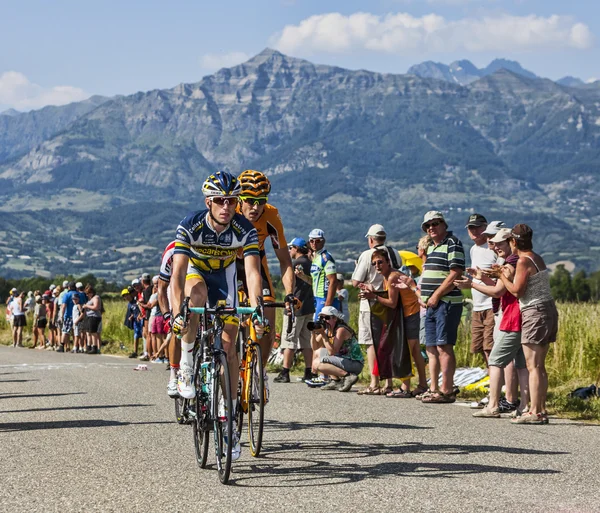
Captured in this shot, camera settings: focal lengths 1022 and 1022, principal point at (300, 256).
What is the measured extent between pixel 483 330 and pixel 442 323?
696 mm

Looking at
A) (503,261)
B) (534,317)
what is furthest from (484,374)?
(534,317)

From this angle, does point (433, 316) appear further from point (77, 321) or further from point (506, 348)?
point (77, 321)

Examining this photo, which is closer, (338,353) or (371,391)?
(371,391)

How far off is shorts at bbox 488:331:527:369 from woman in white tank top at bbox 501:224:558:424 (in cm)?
34

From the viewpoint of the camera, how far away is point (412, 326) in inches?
532

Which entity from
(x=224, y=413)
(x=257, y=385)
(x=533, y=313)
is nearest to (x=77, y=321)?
(x=533, y=313)

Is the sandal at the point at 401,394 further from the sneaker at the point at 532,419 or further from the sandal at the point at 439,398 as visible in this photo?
the sneaker at the point at 532,419

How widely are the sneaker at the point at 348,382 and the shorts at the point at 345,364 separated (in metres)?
0.07

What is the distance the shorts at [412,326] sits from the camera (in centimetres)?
1346

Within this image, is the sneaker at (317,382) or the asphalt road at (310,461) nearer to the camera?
the asphalt road at (310,461)

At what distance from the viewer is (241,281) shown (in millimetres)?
8984

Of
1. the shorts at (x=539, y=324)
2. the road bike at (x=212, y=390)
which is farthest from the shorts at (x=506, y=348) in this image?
the road bike at (x=212, y=390)

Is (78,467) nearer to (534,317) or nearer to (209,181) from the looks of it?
(209,181)

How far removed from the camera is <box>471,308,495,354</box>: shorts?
12.5m
